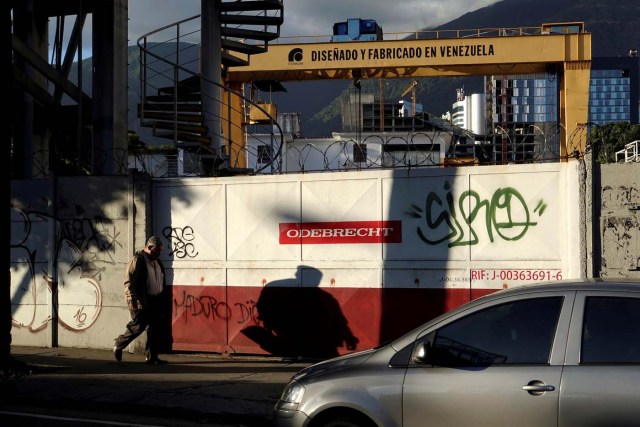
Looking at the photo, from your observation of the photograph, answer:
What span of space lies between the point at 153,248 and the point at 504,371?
648 centimetres

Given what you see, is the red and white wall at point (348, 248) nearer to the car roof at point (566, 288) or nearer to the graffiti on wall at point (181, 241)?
the graffiti on wall at point (181, 241)

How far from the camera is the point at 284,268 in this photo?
454 inches

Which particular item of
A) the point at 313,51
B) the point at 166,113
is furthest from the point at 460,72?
the point at 166,113

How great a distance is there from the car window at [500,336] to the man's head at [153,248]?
5856mm

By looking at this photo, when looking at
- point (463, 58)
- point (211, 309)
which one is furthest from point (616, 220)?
point (463, 58)

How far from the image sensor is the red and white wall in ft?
34.2

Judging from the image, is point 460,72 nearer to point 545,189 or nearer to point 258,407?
point 545,189

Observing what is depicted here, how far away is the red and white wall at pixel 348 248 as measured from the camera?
10.4 metres

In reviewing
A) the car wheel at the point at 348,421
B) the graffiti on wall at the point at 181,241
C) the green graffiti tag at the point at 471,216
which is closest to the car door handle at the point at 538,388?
the car wheel at the point at 348,421

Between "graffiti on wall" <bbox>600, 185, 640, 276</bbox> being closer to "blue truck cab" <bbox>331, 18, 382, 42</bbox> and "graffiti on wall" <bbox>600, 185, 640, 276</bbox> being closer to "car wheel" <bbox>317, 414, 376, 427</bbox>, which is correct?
"car wheel" <bbox>317, 414, 376, 427</bbox>

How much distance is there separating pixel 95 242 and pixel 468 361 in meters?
8.01

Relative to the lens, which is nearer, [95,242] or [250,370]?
[250,370]

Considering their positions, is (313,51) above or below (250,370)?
above

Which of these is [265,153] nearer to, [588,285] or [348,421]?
[348,421]
